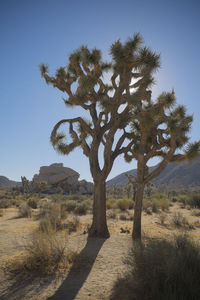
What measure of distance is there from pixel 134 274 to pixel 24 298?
1.80 metres

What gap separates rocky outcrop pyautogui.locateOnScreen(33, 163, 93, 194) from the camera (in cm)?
5038

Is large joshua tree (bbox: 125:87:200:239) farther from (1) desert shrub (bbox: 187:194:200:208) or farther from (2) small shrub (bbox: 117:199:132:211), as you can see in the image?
(1) desert shrub (bbox: 187:194:200:208)

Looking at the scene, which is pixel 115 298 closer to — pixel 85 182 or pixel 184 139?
pixel 184 139

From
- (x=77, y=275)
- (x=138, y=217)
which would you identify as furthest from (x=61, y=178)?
(x=77, y=275)

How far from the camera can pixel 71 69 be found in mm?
9539

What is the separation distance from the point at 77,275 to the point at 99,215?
396cm

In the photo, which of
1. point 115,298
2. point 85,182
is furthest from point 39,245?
point 85,182

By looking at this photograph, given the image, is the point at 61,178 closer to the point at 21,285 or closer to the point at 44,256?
the point at 44,256

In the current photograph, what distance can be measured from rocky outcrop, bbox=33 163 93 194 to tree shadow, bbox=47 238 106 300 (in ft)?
146

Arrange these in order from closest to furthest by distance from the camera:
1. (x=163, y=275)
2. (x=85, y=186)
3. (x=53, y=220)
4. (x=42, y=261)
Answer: (x=163, y=275) < (x=42, y=261) < (x=53, y=220) < (x=85, y=186)

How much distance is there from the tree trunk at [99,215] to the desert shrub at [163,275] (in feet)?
16.2

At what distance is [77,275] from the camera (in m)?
4.13

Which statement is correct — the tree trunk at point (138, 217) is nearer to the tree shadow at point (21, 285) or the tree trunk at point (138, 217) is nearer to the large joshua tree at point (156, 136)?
the large joshua tree at point (156, 136)

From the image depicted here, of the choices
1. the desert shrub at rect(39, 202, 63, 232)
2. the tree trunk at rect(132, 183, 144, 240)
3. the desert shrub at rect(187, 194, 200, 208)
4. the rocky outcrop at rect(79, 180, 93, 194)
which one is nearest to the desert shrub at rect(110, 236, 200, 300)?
the desert shrub at rect(39, 202, 63, 232)
